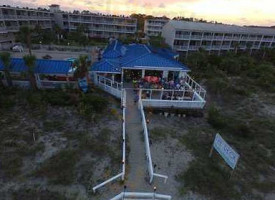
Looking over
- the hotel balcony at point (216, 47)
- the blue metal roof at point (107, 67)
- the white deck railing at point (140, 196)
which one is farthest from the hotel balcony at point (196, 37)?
the white deck railing at point (140, 196)

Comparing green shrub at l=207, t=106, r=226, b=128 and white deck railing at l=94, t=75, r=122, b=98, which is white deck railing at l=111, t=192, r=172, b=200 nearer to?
green shrub at l=207, t=106, r=226, b=128

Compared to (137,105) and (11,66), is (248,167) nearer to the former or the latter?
(137,105)

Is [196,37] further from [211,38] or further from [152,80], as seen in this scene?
[152,80]

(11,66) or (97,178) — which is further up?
(11,66)

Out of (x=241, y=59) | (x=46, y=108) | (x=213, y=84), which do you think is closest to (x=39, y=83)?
(x=46, y=108)

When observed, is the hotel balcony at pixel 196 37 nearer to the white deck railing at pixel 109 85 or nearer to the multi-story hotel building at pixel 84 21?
the multi-story hotel building at pixel 84 21

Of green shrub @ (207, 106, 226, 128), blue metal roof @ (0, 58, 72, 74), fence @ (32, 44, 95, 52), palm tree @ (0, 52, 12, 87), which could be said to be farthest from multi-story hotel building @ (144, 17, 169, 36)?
green shrub @ (207, 106, 226, 128)

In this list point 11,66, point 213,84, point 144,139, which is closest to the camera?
point 144,139
